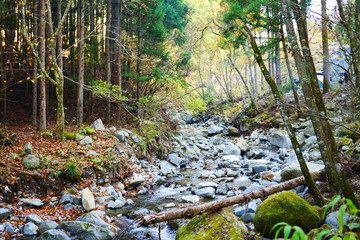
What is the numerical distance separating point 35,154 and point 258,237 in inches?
229

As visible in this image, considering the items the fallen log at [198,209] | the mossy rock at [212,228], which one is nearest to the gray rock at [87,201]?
the fallen log at [198,209]

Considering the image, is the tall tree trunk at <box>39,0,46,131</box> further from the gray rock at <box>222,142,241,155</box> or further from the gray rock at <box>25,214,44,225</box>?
the gray rock at <box>222,142,241,155</box>

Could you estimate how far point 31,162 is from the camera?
6.45m

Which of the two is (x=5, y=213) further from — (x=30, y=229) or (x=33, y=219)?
(x=30, y=229)

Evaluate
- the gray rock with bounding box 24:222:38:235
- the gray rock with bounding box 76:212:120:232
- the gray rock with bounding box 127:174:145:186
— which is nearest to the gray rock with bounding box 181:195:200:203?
the gray rock with bounding box 127:174:145:186

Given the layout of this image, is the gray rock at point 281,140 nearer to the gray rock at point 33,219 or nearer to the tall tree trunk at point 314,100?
the tall tree trunk at point 314,100

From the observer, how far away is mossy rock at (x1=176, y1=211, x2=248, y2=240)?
3.88 metres

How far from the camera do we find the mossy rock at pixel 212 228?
3.88m

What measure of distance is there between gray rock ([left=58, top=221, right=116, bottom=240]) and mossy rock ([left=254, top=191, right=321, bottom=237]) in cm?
256

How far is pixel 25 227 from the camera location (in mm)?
4707

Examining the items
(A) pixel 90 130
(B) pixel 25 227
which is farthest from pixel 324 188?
(A) pixel 90 130

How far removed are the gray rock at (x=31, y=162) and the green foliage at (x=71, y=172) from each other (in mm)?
626

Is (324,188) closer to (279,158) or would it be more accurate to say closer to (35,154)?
(279,158)

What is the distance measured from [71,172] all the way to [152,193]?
88.3 inches
